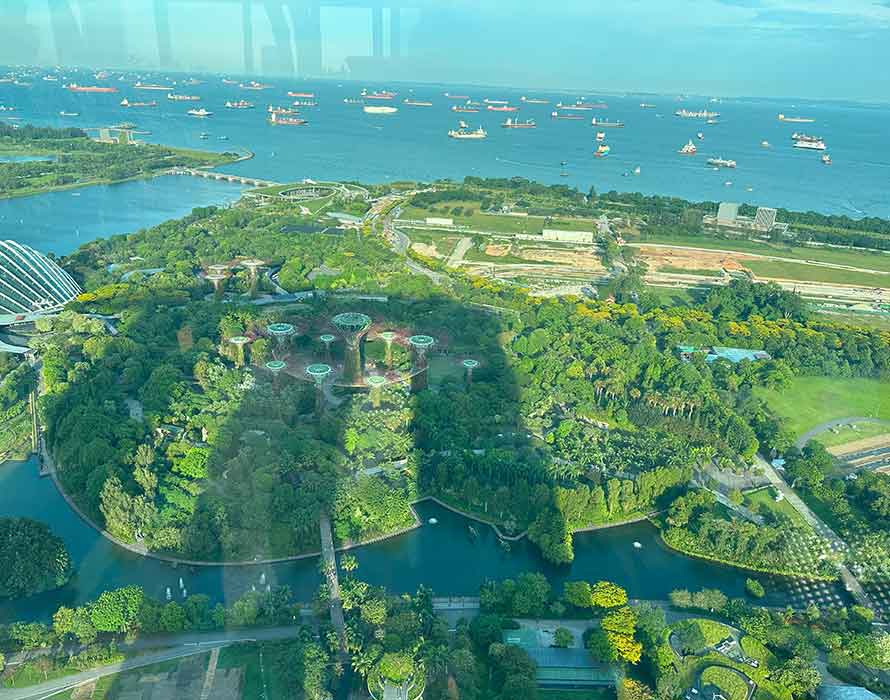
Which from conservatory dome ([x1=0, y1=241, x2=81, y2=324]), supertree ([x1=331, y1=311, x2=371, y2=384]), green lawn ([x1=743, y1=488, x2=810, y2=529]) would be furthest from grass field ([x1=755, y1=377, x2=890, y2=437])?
conservatory dome ([x1=0, y1=241, x2=81, y2=324])

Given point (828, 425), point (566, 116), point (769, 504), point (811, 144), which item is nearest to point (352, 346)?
point (769, 504)

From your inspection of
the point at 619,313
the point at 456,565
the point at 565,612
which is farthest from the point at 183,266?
the point at 565,612

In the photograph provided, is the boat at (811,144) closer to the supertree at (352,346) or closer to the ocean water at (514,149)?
the ocean water at (514,149)

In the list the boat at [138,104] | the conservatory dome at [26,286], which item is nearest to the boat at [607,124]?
the boat at [138,104]

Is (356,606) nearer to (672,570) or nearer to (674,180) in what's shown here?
(672,570)

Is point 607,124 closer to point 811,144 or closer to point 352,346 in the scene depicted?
point 811,144

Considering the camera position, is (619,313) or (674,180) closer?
(619,313)

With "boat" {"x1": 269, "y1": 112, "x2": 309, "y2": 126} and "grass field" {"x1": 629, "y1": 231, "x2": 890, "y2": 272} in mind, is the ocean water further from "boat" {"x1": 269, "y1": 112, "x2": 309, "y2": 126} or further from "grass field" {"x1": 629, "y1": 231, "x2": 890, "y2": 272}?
"grass field" {"x1": 629, "y1": 231, "x2": 890, "y2": 272}
